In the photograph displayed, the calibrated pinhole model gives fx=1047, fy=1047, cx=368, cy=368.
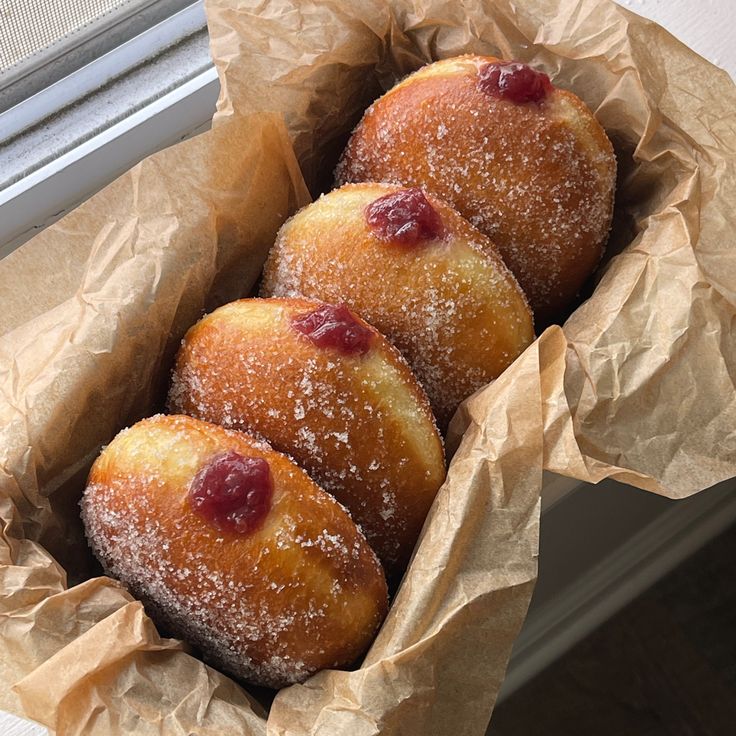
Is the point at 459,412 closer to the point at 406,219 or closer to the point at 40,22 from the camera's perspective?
the point at 406,219

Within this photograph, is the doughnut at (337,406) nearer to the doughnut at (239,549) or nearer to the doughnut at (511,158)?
the doughnut at (239,549)

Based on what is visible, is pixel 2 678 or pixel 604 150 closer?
pixel 2 678

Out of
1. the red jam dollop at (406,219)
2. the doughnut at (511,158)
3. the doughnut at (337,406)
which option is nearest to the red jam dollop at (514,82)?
the doughnut at (511,158)

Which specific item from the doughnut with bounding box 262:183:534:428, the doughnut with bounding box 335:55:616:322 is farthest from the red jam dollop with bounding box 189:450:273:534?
the doughnut with bounding box 335:55:616:322

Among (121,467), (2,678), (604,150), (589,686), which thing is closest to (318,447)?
(121,467)

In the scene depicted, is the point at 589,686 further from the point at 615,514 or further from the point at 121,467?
the point at 121,467

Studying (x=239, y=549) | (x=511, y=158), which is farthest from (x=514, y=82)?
(x=239, y=549)
